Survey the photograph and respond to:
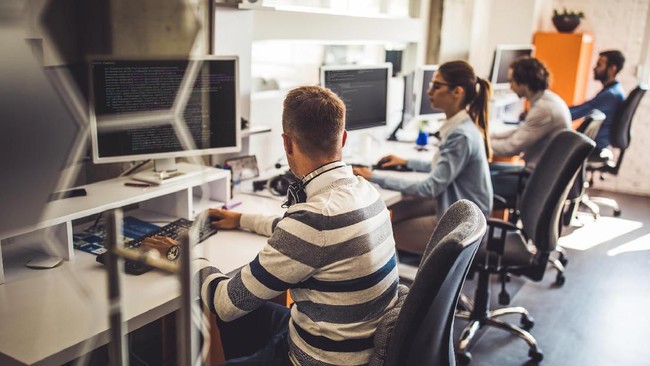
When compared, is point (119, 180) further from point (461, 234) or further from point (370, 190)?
point (461, 234)

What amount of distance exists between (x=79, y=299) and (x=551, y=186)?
198cm

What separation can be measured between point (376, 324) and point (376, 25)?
2.39m

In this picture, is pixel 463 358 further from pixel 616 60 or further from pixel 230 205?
pixel 616 60

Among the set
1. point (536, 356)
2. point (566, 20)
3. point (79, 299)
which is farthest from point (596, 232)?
point (79, 299)

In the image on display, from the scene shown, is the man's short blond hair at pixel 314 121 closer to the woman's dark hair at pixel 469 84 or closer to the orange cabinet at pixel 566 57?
the woman's dark hair at pixel 469 84

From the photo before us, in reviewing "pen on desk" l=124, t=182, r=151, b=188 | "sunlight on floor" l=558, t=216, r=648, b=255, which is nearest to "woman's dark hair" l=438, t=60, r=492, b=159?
"pen on desk" l=124, t=182, r=151, b=188

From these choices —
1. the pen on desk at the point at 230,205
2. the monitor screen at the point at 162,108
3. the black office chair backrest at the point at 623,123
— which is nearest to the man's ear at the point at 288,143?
the monitor screen at the point at 162,108

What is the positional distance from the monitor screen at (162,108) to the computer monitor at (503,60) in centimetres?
297

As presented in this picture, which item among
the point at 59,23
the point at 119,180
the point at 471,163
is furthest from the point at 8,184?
the point at 471,163

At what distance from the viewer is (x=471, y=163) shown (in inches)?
92.0

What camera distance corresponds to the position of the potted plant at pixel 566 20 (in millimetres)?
4977

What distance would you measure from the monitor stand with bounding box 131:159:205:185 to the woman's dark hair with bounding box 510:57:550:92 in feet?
7.58

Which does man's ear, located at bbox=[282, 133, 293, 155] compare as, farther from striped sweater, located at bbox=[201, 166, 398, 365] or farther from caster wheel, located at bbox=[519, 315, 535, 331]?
caster wheel, located at bbox=[519, 315, 535, 331]

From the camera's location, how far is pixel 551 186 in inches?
86.1
